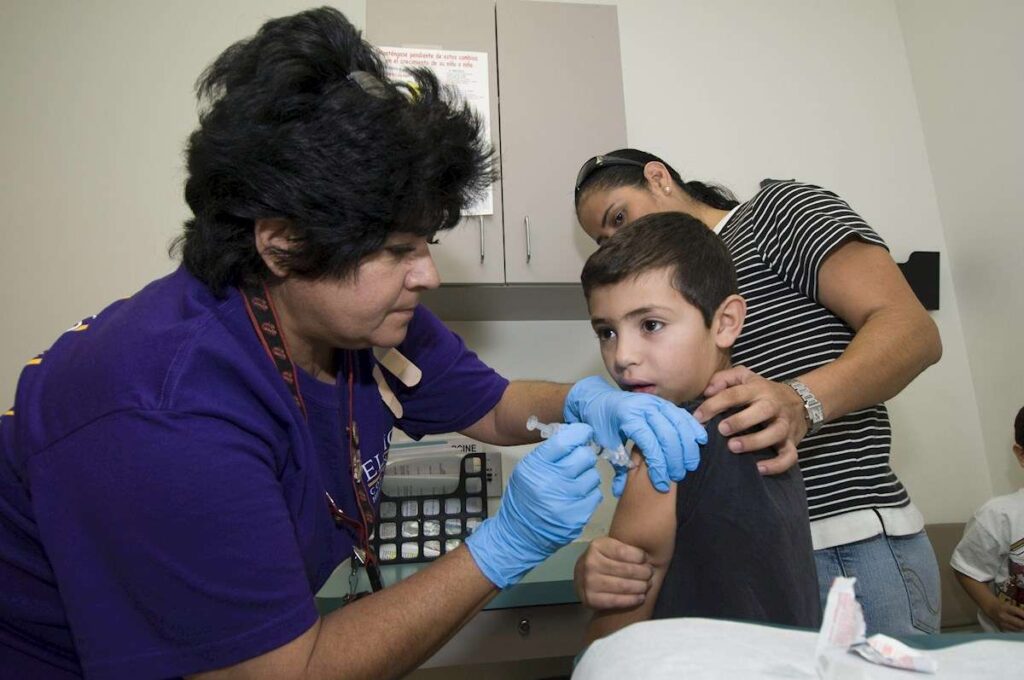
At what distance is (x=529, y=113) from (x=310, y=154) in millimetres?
1088

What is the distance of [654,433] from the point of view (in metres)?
0.77

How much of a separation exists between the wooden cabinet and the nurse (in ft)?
2.20

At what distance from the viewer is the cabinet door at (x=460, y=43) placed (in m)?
1.66

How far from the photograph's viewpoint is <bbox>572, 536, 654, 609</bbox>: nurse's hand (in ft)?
2.52

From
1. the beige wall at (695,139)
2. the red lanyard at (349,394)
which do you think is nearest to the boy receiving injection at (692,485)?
the red lanyard at (349,394)

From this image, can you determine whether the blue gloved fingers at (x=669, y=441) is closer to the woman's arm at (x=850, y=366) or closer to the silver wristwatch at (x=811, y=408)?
the woman's arm at (x=850, y=366)

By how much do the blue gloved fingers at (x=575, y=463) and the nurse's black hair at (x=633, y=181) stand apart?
2.51 ft

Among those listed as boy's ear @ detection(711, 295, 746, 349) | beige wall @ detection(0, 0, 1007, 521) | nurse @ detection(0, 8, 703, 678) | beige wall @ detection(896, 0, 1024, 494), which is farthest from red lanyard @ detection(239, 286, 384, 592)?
beige wall @ detection(896, 0, 1024, 494)

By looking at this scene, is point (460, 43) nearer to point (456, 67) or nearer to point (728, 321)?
point (456, 67)

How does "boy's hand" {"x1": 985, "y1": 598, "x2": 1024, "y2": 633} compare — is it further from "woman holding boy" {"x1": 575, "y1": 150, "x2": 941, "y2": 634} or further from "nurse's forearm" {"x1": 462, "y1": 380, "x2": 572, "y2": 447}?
"nurse's forearm" {"x1": 462, "y1": 380, "x2": 572, "y2": 447}

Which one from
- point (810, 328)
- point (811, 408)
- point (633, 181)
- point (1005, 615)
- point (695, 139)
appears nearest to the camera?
point (811, 408)

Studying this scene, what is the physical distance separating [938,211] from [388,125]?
2329mm

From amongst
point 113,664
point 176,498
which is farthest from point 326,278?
point 113,664

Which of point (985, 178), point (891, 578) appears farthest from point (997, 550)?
point (985, 178)
